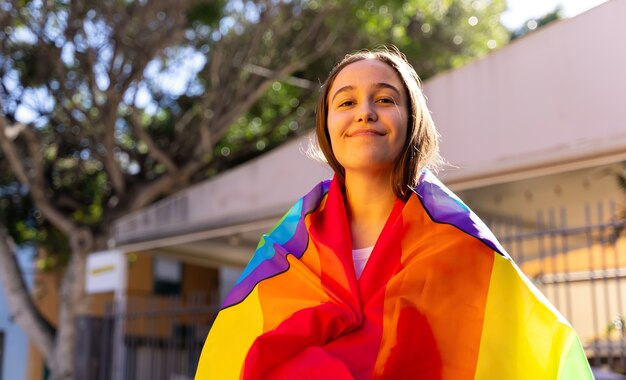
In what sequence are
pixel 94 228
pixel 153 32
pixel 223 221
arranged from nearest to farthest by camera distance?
pixel 223 221 → pixel 153 32 → pixel 94 228

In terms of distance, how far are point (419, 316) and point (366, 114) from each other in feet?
1.95

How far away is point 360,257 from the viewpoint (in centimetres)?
231

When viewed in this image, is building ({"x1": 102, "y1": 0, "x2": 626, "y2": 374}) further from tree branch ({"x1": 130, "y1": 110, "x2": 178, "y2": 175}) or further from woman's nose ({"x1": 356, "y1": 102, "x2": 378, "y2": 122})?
woman's nose ({"x1": 356, "y1": 102, "x2": 378, "y2": 122})

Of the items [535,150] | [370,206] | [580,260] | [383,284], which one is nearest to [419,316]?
[383,284]

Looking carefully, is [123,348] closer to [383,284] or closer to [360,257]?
[360,257]

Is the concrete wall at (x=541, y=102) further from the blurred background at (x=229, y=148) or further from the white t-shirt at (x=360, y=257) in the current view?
the white t-shirt at (x=360, y=257)

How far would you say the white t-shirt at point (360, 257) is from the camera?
228 centimetres

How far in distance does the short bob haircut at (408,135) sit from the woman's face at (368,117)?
2cm

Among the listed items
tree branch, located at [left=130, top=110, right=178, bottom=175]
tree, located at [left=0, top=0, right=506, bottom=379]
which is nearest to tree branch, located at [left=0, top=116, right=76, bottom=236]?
tree, located at [left=0, top=0, right=506, bottom=379]

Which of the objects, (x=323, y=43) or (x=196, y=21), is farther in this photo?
(x=323, y=43)

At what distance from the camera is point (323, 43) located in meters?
12.1

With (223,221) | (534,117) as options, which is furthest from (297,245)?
(223,221)

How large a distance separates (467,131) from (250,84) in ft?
19.6

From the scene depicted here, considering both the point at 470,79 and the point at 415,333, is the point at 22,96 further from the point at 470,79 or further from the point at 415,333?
the point at 415,333
